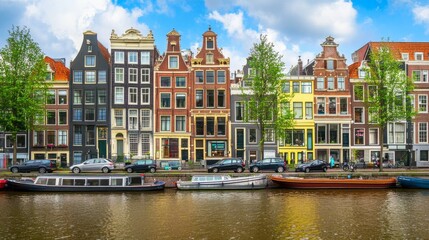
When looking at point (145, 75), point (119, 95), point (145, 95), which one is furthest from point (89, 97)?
point (145, 75)

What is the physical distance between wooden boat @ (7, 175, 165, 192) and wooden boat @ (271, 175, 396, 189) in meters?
12.8

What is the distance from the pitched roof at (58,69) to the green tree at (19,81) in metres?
9.08

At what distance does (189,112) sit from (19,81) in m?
23.9

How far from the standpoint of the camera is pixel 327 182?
46.2 meters

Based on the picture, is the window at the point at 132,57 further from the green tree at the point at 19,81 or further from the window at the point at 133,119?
the green tree at the point at 19,81

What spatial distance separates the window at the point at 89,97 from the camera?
221 ft

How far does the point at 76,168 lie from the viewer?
51.2 metres

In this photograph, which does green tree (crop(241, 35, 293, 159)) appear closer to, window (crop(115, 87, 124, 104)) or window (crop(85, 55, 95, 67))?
window (crop(115, 87, 124, 104))

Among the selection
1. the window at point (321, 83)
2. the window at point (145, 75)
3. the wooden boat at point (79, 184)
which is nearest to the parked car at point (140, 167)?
the wooden boat at point (79, 184)

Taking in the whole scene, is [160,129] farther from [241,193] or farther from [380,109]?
[380,109]

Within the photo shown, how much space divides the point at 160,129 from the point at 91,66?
46.2 ft

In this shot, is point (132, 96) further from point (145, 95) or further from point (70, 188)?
point (70, 188)

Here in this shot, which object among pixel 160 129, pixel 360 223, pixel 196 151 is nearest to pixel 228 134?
pixel 196 151

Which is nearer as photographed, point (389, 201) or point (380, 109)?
point (389, 201)
